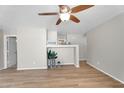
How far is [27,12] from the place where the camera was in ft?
15.4

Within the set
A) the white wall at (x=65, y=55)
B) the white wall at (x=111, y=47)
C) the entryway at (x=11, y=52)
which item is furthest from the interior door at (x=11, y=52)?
the white wall at (x=111, y=47)

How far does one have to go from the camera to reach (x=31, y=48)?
6.43 m

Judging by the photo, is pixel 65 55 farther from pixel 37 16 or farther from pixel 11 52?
pixel 37 16

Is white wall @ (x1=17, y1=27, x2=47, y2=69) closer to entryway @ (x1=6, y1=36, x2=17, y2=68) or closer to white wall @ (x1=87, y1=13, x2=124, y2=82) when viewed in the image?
entryway @ (x1=6, y1=36, x2=17, y2=68)

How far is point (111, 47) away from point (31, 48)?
384cm

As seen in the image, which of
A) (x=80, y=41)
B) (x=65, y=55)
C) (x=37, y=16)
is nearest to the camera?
(x=37, y=16)

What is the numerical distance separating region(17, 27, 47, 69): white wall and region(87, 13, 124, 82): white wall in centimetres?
270

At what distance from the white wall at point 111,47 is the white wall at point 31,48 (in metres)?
2.70

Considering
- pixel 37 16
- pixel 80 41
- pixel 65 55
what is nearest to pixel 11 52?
pixel 65 55

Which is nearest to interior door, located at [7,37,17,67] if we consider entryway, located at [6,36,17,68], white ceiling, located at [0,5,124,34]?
entryway, located at [6,36,17,68]

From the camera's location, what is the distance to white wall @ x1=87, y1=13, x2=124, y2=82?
3.95 metres

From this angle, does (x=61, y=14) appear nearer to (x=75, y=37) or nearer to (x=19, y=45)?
(x=19, y=45)
